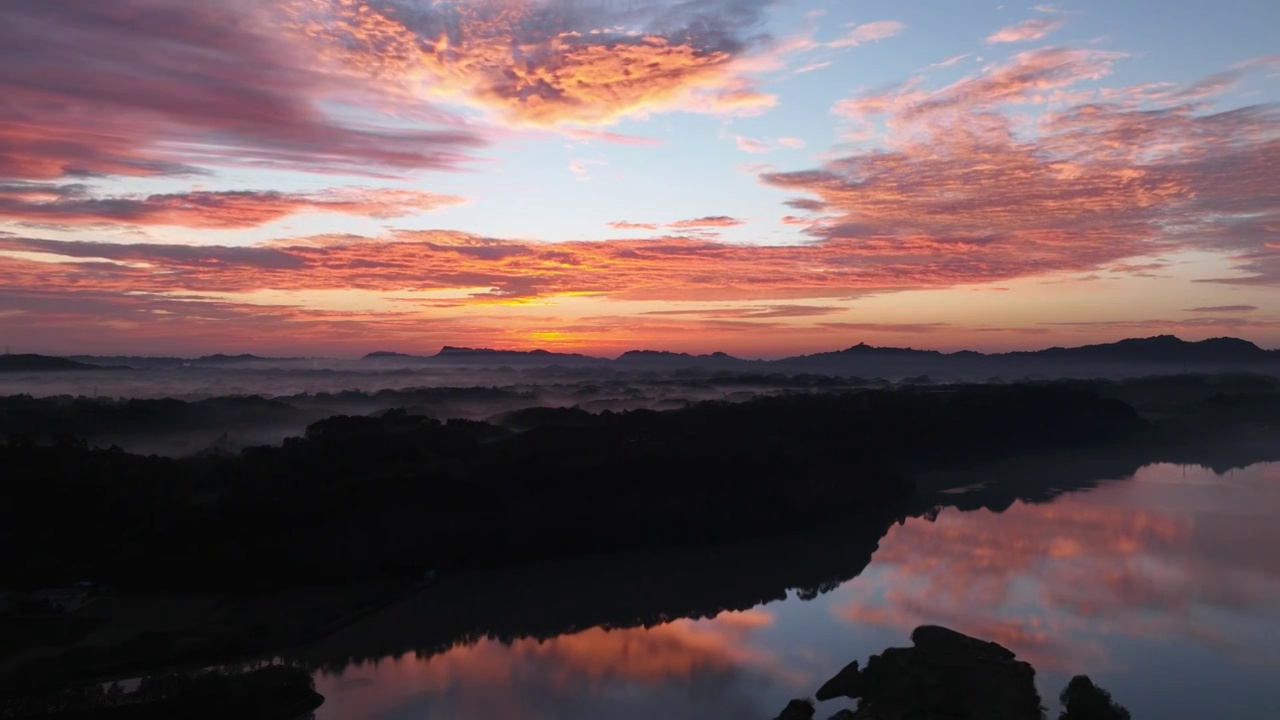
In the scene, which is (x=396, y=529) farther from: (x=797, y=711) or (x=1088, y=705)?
(x=1088, y=705)

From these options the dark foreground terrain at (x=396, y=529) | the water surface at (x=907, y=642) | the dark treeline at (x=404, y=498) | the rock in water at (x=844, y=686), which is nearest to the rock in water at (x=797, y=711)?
the water surface at (x=907, y=642)

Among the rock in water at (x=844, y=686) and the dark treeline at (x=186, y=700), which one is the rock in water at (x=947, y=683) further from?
the dark treeline at (x=186, y=700)

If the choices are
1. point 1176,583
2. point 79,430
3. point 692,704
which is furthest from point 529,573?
point 79,430

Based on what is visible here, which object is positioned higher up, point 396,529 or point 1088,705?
point 396,529

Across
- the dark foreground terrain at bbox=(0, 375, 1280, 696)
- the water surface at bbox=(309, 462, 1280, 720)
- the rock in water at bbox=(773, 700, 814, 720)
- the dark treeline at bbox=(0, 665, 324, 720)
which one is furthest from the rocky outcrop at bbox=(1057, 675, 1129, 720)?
the dark treeline at bbox=(0, 665, 324, 720)

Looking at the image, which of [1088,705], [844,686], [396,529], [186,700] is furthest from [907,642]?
[396,529]

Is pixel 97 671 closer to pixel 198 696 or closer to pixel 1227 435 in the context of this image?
pixel 198 696
